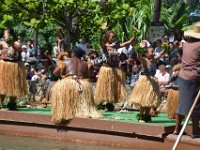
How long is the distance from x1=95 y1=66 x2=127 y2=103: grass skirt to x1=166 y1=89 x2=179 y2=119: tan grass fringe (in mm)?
1168

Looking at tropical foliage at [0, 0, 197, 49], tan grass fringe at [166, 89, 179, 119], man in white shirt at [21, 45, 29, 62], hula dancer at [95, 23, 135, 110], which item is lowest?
tan grass fringe at [166, 89, 179, 119]

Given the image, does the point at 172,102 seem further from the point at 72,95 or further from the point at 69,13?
the point at 69,13

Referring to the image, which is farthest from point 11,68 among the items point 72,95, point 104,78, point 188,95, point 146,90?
point 188,95

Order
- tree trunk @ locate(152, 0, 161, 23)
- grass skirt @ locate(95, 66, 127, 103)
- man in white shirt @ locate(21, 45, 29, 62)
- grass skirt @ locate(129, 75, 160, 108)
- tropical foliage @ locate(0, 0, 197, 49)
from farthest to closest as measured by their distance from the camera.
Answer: tree trunk @ locate(152, 0, 161, 23) < man in white shirt @ locate(21, 45, 29, 62) < tropical foliage @ locate(0, 0, 197, 49) < grass skirt @ locate(95, 66, 127, 103) < grass skirt @ locate(129, 75, 160, 108)

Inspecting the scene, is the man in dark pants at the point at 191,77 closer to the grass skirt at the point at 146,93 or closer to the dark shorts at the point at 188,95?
the dark shorts at the point at 188,95

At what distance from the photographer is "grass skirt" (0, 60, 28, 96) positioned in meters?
9.31

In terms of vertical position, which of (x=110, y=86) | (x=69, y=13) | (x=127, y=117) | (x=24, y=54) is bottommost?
(x=127, y=117)

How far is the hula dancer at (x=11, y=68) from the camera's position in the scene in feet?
30.6

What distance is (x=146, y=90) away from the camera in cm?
823

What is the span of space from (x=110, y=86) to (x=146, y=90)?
4.93 ft

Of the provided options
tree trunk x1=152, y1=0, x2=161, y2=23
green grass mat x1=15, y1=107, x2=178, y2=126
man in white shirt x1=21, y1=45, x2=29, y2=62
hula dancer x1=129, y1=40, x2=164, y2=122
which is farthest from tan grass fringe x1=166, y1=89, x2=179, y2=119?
tree trunk x1=152, y1=0, x2=161, y2=23

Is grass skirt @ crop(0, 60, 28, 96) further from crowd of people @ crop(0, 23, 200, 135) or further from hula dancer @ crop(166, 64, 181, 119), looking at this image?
hula dancer @ crop(166, 64, 181, 119)

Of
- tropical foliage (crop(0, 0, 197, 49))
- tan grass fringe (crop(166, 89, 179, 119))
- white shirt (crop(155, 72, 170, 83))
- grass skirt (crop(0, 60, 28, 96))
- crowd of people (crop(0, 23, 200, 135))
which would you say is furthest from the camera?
tropical foliage (crop(0, 0, 197, 49))

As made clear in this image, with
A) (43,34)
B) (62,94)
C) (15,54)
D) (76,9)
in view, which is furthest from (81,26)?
(43,34)
